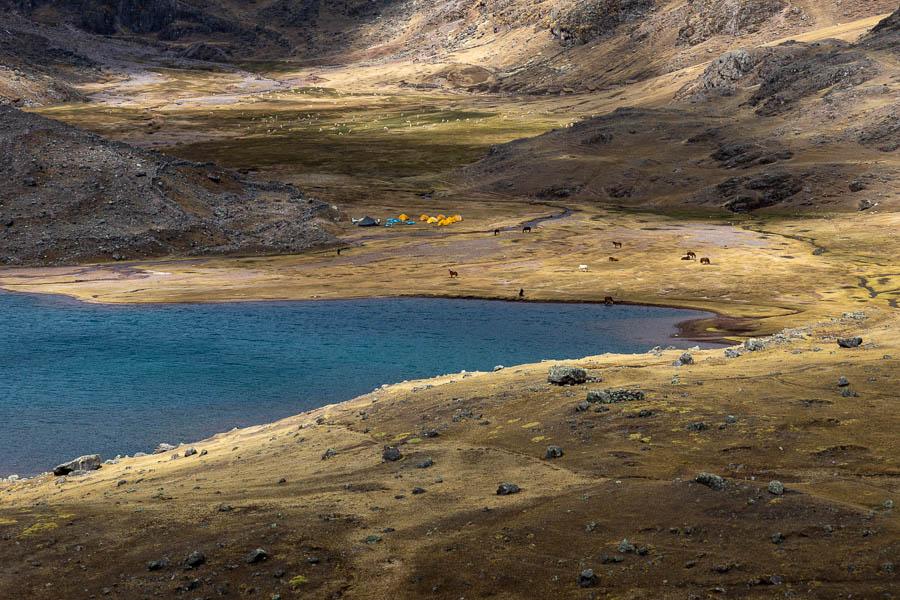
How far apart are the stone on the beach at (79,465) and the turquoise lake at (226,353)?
4.75 metres

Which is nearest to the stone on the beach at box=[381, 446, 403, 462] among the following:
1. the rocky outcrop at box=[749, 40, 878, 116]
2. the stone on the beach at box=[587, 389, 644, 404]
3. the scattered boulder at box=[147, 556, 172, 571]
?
the stone on the beach at box=[587, 389, 644, 404]

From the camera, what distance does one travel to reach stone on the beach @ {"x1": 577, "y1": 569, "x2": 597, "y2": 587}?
37.4 feet

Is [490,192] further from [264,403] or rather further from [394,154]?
[264,403]

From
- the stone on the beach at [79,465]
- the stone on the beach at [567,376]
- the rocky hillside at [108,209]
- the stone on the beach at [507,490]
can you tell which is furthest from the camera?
the rocky hillside at [108,209]

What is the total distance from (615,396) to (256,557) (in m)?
10.7

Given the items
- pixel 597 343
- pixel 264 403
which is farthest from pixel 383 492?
pixel 597 343

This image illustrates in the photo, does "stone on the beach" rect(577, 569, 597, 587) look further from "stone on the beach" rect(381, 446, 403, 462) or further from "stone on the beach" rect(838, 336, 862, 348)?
"stone on the beach" rect(838, 336, 862, 348)

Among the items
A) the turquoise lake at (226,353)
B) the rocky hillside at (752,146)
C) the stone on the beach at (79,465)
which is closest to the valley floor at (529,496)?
the stone on the beach at (79,465)

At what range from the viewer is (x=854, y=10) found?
199 metres

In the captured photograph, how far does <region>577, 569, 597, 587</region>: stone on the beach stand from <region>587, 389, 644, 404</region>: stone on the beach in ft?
30.8

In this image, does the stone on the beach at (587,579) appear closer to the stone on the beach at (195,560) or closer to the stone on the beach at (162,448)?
the stone on the beach at (195,560)

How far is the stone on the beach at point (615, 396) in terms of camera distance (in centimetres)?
2059

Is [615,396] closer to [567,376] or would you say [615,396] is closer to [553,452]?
[567,376]

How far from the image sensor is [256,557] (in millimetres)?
13117
